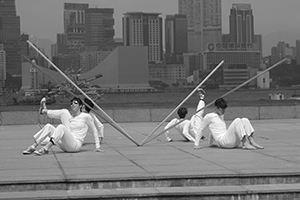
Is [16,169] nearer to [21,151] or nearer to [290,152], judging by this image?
[21,151]

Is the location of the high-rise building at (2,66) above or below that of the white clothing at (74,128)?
above

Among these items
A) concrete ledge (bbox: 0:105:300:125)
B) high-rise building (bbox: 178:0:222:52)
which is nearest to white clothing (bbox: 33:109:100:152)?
concrete ledge (bbox: 0:105:300:125)

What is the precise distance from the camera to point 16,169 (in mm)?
Answer: 8953

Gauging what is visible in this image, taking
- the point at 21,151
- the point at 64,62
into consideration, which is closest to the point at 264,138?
the point at 21,151

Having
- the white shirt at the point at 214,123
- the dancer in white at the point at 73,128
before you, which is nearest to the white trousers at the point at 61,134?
the dancer in white at the point at 73,128

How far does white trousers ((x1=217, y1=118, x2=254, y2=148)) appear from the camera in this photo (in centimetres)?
1085

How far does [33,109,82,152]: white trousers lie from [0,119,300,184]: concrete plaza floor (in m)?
0.19

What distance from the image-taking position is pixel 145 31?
427ft

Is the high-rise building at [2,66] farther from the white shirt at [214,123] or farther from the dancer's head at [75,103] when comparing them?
the white shirt at [214,123]

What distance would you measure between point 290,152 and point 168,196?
163 inches

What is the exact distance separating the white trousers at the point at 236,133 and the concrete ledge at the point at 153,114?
9471 millimetres

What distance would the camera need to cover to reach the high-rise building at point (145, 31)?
127 meters

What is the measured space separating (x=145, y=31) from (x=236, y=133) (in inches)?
4727

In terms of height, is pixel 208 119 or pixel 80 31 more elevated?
pixel 80 31
